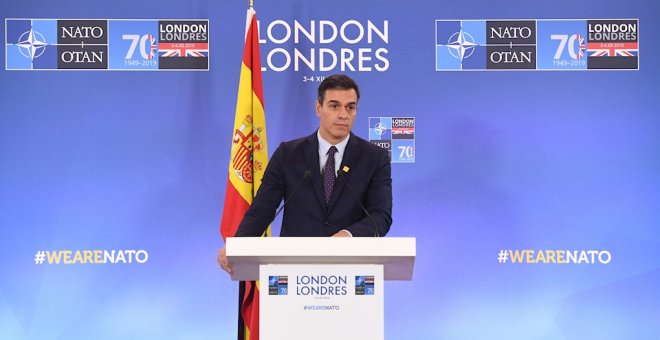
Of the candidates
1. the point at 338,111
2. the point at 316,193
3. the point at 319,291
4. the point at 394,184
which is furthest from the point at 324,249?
the point at 394,184

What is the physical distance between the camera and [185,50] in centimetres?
546

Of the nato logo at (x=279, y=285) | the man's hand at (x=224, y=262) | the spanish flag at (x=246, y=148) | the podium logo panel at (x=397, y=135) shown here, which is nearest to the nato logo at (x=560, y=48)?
the podium logo panel at (x=397, y=135)

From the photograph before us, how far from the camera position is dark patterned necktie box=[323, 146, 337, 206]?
371cm

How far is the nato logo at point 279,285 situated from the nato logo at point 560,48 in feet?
10.9

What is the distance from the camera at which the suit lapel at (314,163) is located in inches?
144

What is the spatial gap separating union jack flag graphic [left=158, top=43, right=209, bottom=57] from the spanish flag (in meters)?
0.45

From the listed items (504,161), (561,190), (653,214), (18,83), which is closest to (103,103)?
(18,83)

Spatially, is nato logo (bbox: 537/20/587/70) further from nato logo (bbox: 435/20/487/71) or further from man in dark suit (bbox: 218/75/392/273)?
man in dark suit (bbox: 218/75/392/273)

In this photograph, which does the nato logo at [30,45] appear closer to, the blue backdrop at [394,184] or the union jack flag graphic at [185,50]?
the blue backdrop at [394,184]

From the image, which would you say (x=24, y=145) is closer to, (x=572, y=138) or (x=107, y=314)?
(x=107, y=314)

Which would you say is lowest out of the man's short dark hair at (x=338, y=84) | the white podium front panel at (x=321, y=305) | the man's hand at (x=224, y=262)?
the white podium front panel at (x=321, y=305)

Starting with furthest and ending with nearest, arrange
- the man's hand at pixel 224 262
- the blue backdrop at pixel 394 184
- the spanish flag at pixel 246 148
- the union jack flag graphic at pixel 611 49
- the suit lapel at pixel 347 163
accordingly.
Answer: the union jack flag graphic at pixel 611 49, the blue backdrop at pixel 394 184, the spanish flag at pixel 246 148, the suit lapel at pixel 347 163, the man's hand at pixel 224 262

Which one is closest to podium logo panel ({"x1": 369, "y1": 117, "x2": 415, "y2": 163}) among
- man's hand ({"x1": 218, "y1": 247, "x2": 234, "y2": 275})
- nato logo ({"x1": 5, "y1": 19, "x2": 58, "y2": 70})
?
nato logo ({"x1": 5, "y1": 19, "x2": 58, "y2": 70})

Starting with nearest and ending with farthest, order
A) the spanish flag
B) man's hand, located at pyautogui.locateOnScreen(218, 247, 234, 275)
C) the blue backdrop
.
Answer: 1. man's hand, located at pyautogui.locateOnScreen(218, 247, 234, 275)
2. the spanish flag
3. the blue backdrop
